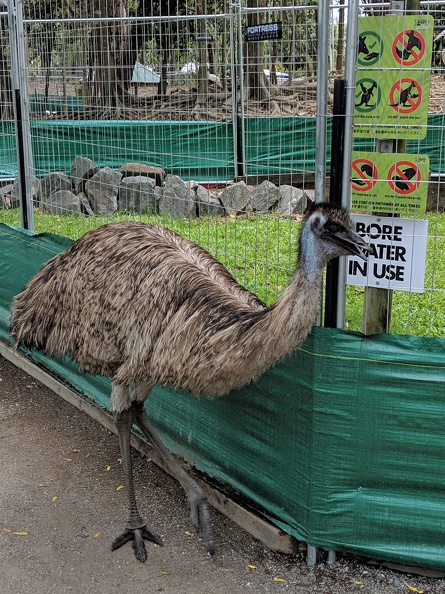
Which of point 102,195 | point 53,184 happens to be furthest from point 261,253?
point 53,184

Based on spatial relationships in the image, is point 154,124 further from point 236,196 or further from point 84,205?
point 84,205

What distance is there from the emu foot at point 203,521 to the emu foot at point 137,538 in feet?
0.65

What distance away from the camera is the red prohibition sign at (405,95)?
10.8 ft

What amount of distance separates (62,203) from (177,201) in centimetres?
113

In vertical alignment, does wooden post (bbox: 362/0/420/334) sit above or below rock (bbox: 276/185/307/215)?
below

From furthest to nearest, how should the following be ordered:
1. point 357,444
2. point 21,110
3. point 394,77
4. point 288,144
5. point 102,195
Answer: point 288,144
point 102,195
point 21,110
point 357,444
point 394,77

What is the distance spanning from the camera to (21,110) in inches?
232

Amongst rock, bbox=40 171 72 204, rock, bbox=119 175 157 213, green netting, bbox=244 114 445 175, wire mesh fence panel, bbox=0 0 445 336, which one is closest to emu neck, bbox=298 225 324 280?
wire mesh fence panel, bbox=0 0 445 336

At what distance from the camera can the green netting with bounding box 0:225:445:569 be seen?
335 cm

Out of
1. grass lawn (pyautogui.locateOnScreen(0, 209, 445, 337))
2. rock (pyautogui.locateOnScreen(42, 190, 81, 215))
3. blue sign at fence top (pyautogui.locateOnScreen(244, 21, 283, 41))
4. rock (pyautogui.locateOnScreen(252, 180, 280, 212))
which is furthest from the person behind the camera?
rock (pyautogui.locateOnScreen(42, 190, 81, 215))

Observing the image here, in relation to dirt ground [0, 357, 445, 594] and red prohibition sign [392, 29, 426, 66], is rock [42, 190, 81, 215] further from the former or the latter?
red prohibition sign [392, 29, 426, 66]

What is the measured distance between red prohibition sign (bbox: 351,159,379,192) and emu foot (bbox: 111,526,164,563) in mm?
1851

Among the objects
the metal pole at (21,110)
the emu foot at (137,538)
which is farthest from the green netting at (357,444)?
the metal pole at (21,110)

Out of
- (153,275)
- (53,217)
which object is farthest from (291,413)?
(53,217)
